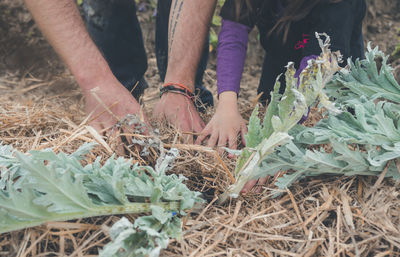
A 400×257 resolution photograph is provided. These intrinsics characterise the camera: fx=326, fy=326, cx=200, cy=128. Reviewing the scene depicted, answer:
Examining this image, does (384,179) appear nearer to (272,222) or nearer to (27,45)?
(272,222)

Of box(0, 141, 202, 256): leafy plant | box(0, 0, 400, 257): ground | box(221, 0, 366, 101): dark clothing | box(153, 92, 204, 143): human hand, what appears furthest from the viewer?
box(221, 0, 366, 101): dark clothing

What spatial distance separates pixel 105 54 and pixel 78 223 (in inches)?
71.6

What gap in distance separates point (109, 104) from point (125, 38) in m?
1.13

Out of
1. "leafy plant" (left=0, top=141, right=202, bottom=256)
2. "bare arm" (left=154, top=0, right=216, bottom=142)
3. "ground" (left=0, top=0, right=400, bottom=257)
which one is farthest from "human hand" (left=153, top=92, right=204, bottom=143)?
"leafy plant" (left=0, top=141, right=202, bottom=256)

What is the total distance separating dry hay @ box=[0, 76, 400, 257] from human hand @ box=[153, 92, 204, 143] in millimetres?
300

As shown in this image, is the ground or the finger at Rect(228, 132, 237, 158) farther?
the finger at Rect(228, 132, 237, 158)

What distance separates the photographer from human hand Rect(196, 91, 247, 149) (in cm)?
143

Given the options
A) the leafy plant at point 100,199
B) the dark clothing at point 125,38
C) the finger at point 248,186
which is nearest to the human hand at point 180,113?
the finger at point 248,186

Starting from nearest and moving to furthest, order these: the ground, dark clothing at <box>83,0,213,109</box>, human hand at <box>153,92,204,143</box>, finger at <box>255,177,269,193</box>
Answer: the ground
finger at <box>255,177,269,193</box>
human hand at <box>153,92,204,143</box>
dark clothing at <box>83,0,213,109</box>

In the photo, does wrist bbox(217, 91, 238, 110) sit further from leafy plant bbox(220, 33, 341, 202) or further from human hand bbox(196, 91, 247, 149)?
leafy plant bbox(220, 33, 341, 202)

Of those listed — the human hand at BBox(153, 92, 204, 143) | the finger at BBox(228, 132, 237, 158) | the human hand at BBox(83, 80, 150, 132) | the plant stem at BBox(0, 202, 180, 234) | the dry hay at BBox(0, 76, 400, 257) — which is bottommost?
the dry hay at BBox(0, 76, 400, 257)

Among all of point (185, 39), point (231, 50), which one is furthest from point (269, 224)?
point (185, 39)

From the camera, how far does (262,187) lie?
3.70 ft

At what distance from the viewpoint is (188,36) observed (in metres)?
1.85
